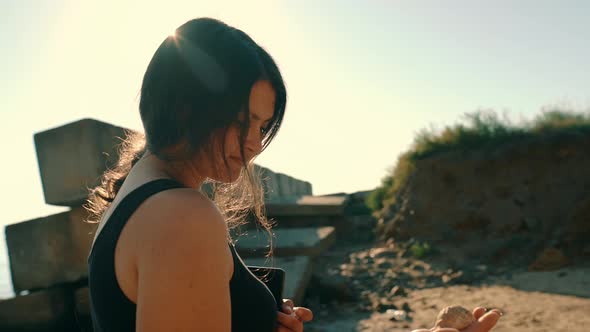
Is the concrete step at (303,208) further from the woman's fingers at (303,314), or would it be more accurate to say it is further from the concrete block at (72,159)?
the woman's fingers at (303,314)

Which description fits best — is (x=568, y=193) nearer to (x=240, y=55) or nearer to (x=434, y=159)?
(x=434, y=159)

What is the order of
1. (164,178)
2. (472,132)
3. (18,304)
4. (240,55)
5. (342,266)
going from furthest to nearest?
(472,132), (342,266), (18,304), (240,55), (164,178)

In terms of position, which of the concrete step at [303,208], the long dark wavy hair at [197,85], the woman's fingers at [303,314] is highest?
the long dark wavy hair at [197,85]

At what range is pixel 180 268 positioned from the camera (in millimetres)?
953

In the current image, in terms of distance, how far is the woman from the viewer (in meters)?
0.96

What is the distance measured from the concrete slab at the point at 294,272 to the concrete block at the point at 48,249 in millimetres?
1500

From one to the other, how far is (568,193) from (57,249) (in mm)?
7233

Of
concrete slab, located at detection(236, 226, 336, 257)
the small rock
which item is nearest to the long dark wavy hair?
the small rock

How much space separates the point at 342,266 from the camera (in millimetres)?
6715

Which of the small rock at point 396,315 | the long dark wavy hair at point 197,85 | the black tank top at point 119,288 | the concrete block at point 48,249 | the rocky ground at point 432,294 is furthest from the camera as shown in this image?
the small rock at point 396,315

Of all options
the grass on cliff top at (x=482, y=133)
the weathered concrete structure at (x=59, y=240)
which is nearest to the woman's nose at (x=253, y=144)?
the weathered concrete structure at (x=59, y=240)

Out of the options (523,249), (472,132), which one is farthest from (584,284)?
(472,132)

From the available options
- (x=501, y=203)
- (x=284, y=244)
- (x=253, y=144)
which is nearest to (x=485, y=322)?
(x=253, y=144)

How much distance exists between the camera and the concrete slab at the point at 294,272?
13.9ft
